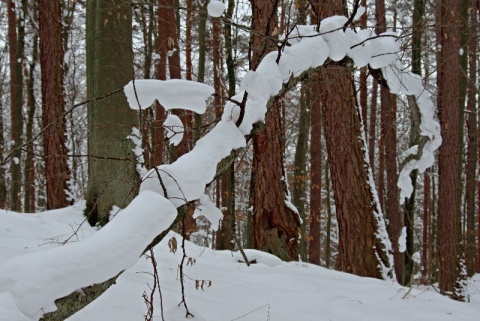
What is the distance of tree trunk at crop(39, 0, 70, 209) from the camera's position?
21.7 feet

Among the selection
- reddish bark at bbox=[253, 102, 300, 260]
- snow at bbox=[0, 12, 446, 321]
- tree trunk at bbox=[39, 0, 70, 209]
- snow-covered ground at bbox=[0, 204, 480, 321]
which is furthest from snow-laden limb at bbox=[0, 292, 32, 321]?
tree trunk at bbox=[39, 0, 70, 209]

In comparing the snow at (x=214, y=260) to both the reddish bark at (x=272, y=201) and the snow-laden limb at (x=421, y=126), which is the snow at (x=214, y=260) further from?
the reddish bark at (x=272, y=201)

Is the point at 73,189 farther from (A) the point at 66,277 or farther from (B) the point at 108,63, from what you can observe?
(A) the point at 66,277

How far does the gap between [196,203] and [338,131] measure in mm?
3016

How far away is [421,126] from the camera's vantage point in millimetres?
3959

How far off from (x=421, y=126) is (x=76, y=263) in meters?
3.50

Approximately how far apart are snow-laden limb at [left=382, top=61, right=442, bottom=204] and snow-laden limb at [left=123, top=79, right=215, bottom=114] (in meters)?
2.12

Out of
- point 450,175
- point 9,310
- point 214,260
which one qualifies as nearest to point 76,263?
point 9,310

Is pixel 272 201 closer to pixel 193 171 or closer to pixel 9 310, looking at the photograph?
pixel 193 171

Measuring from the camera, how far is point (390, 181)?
35.6ft

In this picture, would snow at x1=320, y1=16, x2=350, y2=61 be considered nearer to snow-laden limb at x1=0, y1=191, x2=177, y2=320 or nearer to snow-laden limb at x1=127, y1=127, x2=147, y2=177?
snow-laden limb at x1=0, y1=191, x2=177, y2=320

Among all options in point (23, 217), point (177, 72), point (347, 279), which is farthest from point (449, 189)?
point (23, 217)

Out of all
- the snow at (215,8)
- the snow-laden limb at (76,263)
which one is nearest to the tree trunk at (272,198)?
the snow at (215,8)

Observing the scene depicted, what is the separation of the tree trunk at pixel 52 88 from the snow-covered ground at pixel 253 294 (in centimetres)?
230
